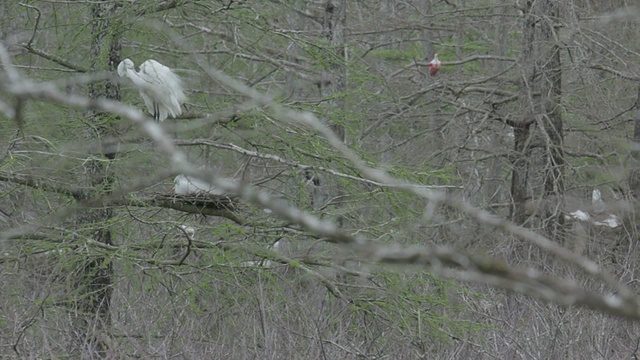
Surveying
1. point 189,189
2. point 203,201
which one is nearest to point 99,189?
point 189,189

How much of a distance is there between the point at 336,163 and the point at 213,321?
1.45 metres

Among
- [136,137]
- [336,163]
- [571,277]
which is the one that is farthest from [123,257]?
[571,277]

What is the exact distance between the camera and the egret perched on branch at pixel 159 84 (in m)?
6.50

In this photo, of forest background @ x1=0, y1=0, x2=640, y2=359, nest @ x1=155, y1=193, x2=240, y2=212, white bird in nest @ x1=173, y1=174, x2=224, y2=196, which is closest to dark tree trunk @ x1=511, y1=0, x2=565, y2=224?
forest background @ x1=0, y1=0, x2=640, y2=359

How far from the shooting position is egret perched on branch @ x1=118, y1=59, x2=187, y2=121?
6.50 metres

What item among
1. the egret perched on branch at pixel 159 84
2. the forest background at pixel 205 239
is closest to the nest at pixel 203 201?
the forest background at pixel 205 239

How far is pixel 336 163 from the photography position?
6895 millimetres

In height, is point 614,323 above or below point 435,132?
above

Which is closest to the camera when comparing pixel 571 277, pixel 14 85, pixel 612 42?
pixel 14 85

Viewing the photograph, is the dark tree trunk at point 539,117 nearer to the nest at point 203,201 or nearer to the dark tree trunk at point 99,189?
the nest at point 203,201

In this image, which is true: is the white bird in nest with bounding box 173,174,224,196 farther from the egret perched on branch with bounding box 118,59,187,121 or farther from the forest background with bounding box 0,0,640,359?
the egret perched on branch with bounding box 118,59,187,121

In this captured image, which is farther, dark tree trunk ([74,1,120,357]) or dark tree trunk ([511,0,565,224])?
dark tree trunk ([511,0,565,224])

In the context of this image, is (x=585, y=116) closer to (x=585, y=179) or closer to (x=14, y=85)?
(x=585, y=179)

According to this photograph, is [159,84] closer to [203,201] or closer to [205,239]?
[203,201]
